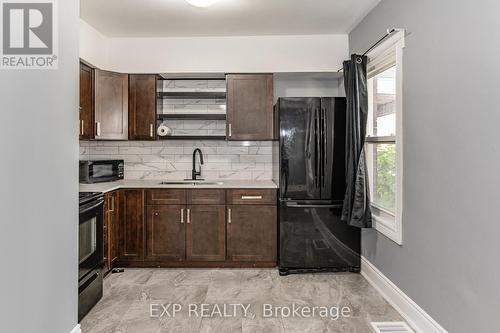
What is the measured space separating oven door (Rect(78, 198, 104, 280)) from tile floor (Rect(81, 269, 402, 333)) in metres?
0.38

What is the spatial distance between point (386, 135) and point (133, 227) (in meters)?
2.88

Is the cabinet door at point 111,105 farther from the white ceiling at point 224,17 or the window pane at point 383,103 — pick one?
the window pane at point 383,103

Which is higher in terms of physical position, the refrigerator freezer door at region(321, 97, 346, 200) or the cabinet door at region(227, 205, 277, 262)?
the refrigerator freezer door at region(321, 97, 346, 200)

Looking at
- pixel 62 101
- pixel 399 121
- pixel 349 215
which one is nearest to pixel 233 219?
pixel 349 215

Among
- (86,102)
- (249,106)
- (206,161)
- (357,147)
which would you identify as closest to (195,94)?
(249,106)

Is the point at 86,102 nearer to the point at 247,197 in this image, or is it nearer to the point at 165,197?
the point at 165,197

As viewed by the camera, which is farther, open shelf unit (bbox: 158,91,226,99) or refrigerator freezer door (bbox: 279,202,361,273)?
open shelf unit (bbox: 158,91,226,99)

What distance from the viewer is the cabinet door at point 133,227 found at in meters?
3.93

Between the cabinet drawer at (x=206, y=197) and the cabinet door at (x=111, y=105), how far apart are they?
3.53 feet

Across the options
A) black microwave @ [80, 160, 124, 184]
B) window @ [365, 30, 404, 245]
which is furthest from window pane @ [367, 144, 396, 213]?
black microwave @ [80, 160, 124, 184]

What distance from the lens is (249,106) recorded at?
418 centimetres

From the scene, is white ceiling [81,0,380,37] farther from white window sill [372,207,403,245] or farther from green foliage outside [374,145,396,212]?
white window sill [372,207,403,245]

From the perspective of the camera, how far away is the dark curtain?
3.34 m

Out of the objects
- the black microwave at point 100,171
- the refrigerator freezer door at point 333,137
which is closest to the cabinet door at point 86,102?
the black microwave at point 100,171
